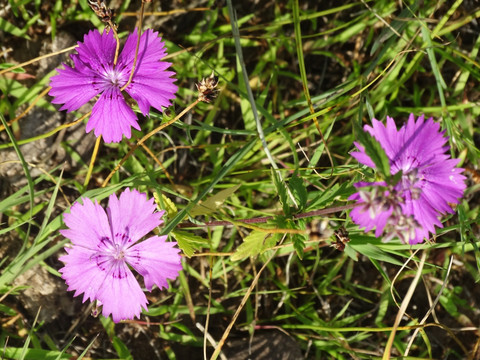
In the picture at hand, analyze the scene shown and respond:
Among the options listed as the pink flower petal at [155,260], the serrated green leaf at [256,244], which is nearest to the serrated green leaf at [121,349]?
the pink flower petal at [155,260]

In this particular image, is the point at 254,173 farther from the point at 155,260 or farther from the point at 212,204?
the point at 155,260

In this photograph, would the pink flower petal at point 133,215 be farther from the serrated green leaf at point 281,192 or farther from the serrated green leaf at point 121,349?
the serrated green leaf at point 121,349

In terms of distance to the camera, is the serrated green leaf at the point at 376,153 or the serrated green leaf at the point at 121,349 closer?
the serrated green leaf at the point at 376,153

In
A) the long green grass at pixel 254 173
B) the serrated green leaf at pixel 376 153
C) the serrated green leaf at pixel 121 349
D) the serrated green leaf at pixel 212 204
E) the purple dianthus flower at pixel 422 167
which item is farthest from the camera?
the long green grass at pixel 254 173

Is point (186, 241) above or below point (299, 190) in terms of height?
below

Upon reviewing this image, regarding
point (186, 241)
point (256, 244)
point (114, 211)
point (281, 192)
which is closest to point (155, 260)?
point (186, 241)

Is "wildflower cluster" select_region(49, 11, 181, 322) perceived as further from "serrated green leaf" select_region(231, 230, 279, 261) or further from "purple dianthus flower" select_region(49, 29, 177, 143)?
"serrated green leaf" select_region(231, 230, 279, 261)

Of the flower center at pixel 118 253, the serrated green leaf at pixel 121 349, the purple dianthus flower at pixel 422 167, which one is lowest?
the serrated green leaf at pixel 121 349

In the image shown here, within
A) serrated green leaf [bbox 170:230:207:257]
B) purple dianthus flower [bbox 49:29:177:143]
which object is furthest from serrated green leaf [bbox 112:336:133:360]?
purple dianthus flower [bbox 49:29:177:143]
